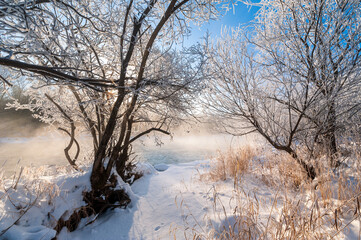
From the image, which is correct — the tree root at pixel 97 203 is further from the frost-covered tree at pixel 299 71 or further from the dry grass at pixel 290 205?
the frost-covered tree at pixel 299 71

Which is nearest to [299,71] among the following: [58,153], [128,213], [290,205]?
[290,205]

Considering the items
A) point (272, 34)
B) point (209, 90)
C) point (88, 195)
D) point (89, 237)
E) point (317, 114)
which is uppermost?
point (272, 34)

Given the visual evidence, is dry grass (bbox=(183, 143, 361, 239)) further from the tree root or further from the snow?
the tree root

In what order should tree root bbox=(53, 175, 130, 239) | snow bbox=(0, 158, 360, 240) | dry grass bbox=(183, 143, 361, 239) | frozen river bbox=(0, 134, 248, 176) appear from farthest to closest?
frozen river bbox=(0, 134, 248, 176), tree root bbox=(53, 175, 130, 239), snow bbox=(0, 158, 360, 240), dry grass bbox=(183, 143, 361, 239)

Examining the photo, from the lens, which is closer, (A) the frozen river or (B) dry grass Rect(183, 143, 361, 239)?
(B) dry grass Rect(183, 143, 361, 239)

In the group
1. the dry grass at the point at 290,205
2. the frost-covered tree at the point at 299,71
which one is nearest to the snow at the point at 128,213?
the dry grass at the point at 290,205

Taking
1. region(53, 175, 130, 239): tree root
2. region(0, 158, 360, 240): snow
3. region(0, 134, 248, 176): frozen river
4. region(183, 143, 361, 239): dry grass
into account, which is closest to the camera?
region(183, 143, 361, 239): dry grass

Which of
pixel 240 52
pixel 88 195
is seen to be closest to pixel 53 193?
pixel 88 195

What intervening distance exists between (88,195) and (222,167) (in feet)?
8.61

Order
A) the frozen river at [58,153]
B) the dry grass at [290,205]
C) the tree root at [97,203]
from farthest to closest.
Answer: the frozen river at [58,153] → the tree root at [97,203] → the dry grass at [290,205]

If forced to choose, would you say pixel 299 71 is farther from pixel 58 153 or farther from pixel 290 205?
pixel 58 153

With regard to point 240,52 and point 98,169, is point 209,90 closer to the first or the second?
point 240,52

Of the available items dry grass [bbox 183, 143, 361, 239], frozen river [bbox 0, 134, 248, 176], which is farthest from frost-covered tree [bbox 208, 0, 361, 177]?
frozen river [bbox 0, 134, 248, 176]

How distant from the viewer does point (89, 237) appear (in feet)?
6.57
